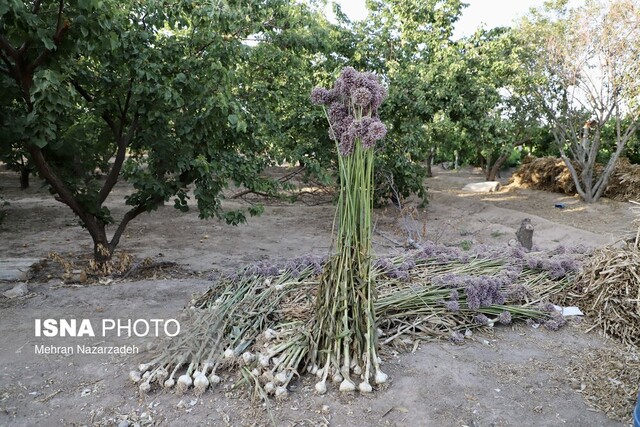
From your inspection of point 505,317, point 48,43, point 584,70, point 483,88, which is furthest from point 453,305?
point 584,70

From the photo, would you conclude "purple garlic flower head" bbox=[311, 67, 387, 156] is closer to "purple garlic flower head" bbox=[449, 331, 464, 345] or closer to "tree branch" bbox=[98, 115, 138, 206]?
"purple garlic flower head" bbox=[449, 331, 464, 345]

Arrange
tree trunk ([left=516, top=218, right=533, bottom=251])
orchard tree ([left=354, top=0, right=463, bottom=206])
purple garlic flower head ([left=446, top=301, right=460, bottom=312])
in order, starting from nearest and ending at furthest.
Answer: purple garlic flower head ([left=446, top=301, right=460, bottom=312])
tree trunk ([left=516, top=218, right=533, bottom=251])
orchard tree ([left=354, top=0, right=463, bottom=206])

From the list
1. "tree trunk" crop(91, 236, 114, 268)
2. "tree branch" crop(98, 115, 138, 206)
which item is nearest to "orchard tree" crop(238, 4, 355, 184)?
"tree branch" crop(98, 115, 138, 206)

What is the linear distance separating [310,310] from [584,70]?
411 inches

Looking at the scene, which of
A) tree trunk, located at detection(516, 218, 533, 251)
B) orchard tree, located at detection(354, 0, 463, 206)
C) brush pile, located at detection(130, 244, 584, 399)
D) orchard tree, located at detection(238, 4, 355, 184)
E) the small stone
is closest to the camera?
brush pile, located at detection(130, 244, 584, 399)

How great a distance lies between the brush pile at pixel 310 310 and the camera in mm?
2652

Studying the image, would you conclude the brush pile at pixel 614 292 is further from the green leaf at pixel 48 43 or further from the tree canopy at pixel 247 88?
the green leaf at pixel 48 43

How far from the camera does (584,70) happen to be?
35.8 feet

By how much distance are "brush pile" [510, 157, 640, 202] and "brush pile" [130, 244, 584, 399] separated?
28.7ft

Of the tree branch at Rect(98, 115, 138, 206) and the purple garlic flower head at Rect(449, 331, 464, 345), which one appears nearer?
the purple garlic flower head at Rect(449, 331, 464, 345)

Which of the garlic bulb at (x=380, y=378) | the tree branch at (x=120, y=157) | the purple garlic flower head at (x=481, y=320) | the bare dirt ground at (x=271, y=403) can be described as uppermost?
the tree branch at (x=120, y=157)

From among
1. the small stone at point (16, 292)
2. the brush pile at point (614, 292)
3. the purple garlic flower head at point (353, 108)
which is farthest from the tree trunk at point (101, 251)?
the brush pile at point (614, 292)

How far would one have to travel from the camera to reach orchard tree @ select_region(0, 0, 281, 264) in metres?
4.04

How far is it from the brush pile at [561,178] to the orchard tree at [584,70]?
1.20 ft
